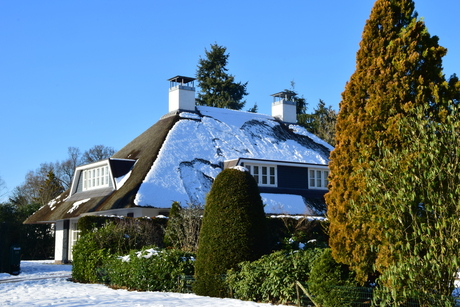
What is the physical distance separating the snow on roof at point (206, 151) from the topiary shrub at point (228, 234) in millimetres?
11593

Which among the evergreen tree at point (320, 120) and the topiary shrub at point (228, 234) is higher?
the evergreen tree at point (320, 120)

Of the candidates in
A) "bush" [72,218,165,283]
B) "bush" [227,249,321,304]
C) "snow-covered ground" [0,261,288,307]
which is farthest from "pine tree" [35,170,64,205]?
"bush" [227,249,321,304]

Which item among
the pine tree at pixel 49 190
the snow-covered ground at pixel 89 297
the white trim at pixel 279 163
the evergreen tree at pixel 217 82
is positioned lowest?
the snow-covered ground at pixel 89 297

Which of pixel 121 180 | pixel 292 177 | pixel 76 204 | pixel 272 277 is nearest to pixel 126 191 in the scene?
pixel 121 180

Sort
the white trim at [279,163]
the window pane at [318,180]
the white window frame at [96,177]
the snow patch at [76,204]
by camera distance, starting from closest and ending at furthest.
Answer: the white trim at [279,163] < the snow patch at [76,204] < the white window frame at [96,177] < the window pane at [318,180]

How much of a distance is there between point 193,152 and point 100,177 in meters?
5.16

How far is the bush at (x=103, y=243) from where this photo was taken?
1691 centimetres

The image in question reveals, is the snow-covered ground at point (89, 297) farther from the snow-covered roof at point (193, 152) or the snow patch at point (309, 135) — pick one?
the snow patch at point (309, 135)

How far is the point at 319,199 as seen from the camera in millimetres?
28641

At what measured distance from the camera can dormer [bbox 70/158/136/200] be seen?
27.1 metres

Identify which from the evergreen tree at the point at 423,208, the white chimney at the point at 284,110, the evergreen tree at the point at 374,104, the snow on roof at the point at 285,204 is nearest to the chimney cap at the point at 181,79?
the white chimney at the point at 284,110

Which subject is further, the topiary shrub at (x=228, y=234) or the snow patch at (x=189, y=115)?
the snow patch at (x=189, y=115)

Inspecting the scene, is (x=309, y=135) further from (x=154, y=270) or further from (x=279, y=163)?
(x=154, y=270)

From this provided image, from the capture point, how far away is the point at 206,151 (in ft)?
94.2
